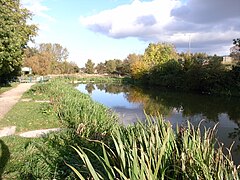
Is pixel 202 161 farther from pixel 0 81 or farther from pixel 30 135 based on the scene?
pixel 0 81

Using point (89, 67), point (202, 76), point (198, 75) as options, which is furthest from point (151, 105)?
point (89, 67)

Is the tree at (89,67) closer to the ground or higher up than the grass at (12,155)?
higher up

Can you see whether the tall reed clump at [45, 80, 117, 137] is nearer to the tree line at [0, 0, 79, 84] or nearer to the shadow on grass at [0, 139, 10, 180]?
the shadow on grass at [0, 139, 10, 180]

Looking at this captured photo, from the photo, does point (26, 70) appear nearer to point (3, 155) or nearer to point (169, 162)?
point (3, 155)

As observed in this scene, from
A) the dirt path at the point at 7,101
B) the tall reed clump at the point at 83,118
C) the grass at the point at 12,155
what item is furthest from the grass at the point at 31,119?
the grass at the point at 12,155

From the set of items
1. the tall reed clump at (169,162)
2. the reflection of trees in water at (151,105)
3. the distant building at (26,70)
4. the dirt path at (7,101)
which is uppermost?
the distant building at (26,70)

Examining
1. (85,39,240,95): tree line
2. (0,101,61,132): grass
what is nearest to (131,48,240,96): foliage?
(85,39,240,95): tree line

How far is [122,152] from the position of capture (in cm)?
311

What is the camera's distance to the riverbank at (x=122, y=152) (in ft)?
9.89

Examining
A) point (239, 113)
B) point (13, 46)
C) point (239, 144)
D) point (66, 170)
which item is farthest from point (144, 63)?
point (66, 170)

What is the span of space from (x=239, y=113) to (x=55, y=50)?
68998mm

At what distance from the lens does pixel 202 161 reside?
315cm

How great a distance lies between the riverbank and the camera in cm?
301

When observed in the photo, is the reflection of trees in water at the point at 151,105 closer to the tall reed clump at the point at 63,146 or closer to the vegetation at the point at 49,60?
the tall reed clump at the point at 63,146
